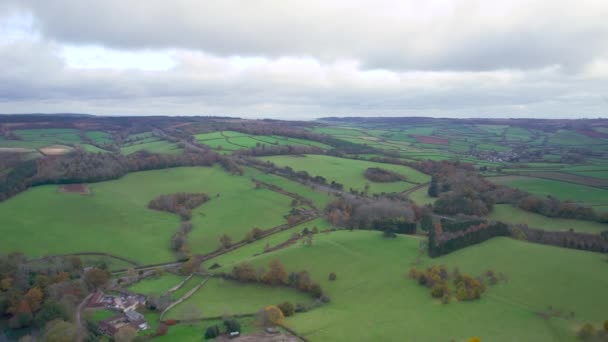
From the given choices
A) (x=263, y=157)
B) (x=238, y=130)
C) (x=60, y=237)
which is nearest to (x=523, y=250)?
(x=60, y=237)

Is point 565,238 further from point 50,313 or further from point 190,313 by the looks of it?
point 50,313

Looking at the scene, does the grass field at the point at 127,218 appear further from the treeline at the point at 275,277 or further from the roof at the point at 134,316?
the roof at the point at 134,316

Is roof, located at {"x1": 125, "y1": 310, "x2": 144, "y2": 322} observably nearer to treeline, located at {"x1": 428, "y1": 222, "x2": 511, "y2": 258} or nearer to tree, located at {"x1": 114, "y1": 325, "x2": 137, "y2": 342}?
tree, located at {"x1": 114, "y1": 325, "x2": 137, "y2": 342}

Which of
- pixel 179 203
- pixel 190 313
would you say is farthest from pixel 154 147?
pixel 190 313

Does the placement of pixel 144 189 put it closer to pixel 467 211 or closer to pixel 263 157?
pixel 263 157

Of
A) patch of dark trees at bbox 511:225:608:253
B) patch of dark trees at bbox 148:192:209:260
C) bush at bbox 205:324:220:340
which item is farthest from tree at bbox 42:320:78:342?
patch of dark trees at bbox 511:225:608:253

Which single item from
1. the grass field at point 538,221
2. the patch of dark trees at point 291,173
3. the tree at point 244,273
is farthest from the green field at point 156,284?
the grass field at point 538,221
